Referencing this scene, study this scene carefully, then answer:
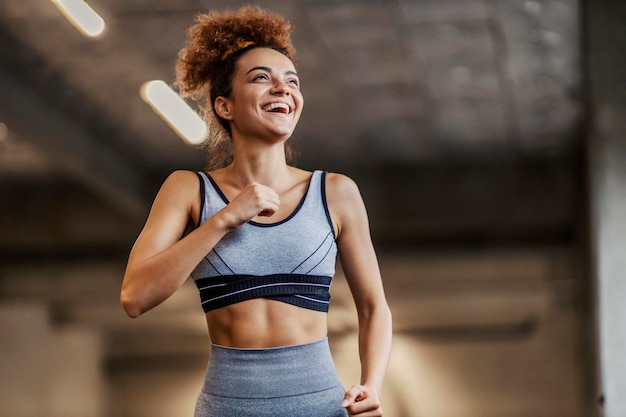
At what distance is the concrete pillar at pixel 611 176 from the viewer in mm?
4832

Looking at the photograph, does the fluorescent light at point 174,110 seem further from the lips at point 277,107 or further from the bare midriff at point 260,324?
the bare midriff at point 260,324

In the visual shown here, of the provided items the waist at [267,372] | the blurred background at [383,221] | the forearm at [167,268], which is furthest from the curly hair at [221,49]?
the blurred background at [383,221]

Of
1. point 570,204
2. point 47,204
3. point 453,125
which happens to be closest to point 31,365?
point 47,204

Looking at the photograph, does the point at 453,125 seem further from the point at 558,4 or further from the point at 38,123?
the point at 38,123

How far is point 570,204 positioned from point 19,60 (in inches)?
221

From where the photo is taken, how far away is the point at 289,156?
218cm

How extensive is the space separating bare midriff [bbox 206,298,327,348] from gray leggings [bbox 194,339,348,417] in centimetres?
1

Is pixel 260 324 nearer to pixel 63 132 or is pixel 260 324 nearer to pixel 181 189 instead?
pixel 181 189

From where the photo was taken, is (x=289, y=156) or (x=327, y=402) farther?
(x=289, y=156)

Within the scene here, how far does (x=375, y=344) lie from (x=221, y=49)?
25.1 inches

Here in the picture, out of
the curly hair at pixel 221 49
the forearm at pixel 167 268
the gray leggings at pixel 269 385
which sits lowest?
the gray leggings at pixel 269 385

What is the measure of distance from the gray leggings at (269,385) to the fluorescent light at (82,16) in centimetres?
479

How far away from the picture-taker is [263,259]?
5.35ft

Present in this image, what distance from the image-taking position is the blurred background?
24.3ft
